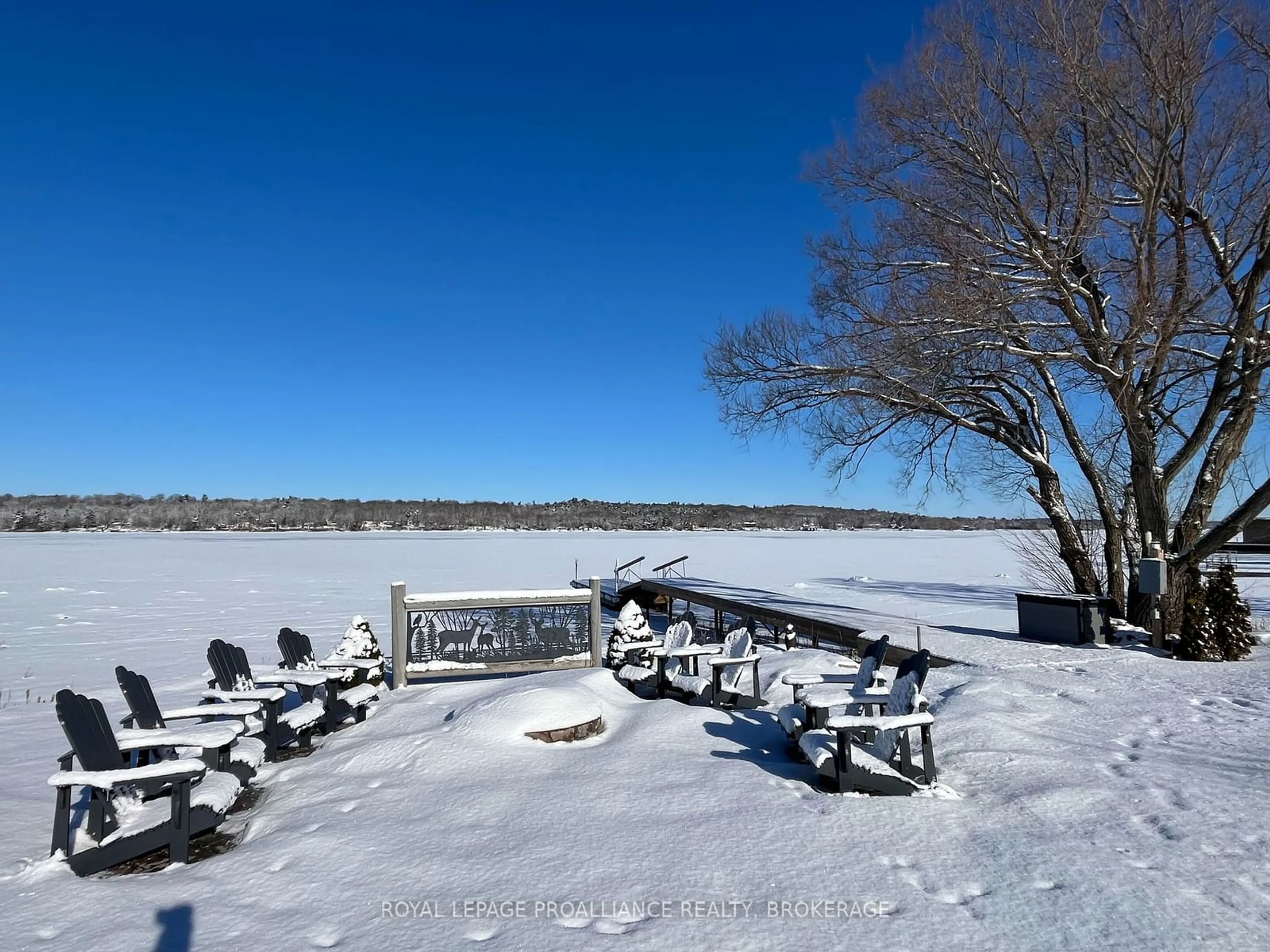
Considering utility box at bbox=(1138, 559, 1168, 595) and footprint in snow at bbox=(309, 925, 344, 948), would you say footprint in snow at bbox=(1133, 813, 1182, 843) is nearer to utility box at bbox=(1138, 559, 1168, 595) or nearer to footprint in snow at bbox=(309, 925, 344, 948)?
footprint in snow at bbox=(309, 925, 344, 948)

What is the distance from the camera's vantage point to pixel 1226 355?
10.2m

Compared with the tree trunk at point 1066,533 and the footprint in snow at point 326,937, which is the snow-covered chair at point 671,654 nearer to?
the footprint in snow at point 326,937

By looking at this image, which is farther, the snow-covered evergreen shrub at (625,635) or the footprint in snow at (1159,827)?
the snow-covered evergreen shrub at (625,635)

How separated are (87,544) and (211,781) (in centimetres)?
6231

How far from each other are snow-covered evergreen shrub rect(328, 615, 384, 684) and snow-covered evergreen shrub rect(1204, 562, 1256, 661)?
31.9 feet

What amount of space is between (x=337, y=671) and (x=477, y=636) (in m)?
2.10

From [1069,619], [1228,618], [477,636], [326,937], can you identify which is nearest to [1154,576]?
[1228,618]

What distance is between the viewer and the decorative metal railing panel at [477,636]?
355 inches

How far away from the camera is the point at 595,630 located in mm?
9367

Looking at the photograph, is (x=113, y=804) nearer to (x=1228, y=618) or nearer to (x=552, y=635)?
(x=552, y=635)

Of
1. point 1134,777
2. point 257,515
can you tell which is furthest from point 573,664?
point 257,515

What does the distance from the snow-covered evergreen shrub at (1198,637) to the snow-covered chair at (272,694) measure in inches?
379

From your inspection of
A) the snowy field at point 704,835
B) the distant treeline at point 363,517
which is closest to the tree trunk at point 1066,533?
the snowy field at point 704,835

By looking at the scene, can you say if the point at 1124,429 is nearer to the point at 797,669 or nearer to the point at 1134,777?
the point at 797,669
